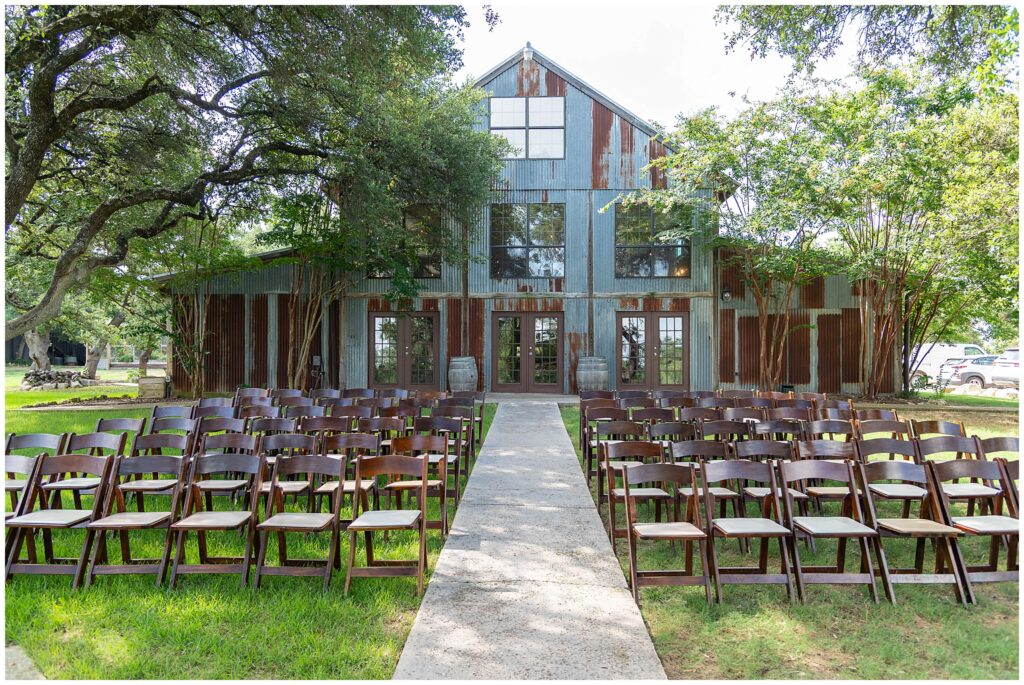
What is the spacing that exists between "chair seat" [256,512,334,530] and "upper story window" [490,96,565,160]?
14.2 metres

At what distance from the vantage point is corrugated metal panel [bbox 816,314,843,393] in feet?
57.6

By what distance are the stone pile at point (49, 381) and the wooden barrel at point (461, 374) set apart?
14441mm

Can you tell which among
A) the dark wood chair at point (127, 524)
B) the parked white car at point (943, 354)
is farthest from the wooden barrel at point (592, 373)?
the parked white car at point (943, 354)

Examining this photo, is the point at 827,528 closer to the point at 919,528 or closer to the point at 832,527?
the point at 832,527

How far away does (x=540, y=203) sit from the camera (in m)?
17.3

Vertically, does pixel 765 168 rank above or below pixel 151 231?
above

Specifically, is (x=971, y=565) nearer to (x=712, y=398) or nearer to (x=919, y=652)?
(x=919, y=652)

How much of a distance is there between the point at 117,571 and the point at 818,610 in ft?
14.7

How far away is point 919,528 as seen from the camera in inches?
166

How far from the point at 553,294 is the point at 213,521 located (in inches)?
528

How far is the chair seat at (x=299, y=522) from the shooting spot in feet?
13.9

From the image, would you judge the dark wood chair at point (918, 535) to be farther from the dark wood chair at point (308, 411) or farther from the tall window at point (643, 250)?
the tall window at point (643, 250)

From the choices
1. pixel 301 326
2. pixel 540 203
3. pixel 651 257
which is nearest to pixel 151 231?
pixel 301 326

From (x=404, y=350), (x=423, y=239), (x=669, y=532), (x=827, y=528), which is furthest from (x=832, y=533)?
(x=404, y=350)
